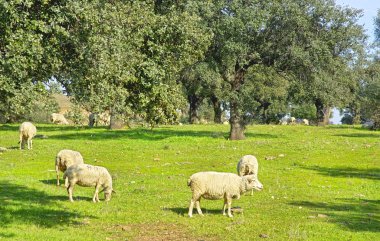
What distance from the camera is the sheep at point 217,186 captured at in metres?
19.0

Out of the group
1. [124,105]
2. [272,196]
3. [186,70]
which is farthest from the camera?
[186,70]

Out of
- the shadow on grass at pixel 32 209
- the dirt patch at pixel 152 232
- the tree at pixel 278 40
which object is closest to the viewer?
the dirt patch at pixel 152 232

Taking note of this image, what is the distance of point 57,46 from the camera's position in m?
15.0

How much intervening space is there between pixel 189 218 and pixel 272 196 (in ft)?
20.7

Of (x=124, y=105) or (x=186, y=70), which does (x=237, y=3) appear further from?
(x=124, y=105)

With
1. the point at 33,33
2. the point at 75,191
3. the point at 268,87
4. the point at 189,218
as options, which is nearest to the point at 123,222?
the point at 189,218

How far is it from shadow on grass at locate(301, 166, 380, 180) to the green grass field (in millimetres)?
81

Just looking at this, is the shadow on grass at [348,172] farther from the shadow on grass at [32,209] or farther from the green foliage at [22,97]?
the green foliage at [22,97]


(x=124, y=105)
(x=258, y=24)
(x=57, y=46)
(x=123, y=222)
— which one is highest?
(x=258, y=24)

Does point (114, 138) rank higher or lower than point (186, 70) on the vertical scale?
lower

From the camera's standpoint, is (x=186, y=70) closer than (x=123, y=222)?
No

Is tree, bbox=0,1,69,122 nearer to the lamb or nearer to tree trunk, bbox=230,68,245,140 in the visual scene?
the lamb

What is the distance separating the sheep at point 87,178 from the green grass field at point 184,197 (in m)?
0.60

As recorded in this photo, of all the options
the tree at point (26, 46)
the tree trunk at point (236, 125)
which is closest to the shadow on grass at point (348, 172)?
the tree trunk at point (236, 125)
